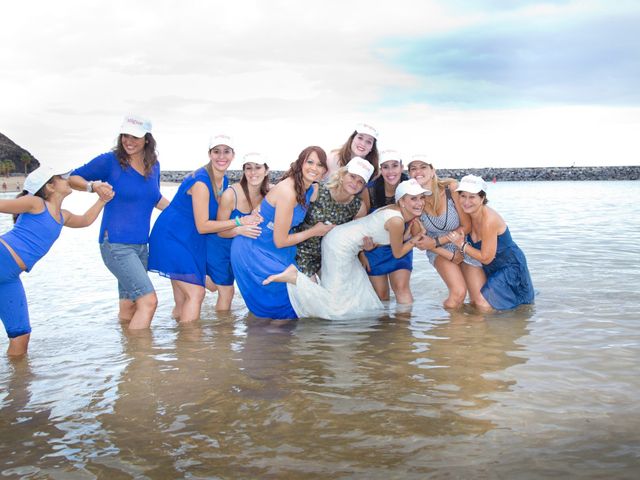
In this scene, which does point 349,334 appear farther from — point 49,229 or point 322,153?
point 49,229

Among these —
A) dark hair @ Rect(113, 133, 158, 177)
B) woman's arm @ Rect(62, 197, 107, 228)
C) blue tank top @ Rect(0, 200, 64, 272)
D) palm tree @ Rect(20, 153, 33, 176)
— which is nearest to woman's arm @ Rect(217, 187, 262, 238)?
dark hair @ Rect(113, 133, 158, 177)

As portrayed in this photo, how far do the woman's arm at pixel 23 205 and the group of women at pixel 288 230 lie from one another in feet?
0.41

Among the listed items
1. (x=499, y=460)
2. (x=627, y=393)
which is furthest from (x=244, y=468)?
(x=627, y=393)

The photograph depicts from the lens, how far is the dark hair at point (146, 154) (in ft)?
18.7

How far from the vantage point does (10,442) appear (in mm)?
3660

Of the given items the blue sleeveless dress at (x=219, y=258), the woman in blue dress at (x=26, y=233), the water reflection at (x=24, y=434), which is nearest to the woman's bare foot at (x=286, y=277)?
the blue sleeveless dress at (x=219, y=258)

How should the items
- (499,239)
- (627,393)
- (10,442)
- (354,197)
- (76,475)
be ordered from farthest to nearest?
(499,239) → (354,197) → (627,393) → (10,442) → (76,475)

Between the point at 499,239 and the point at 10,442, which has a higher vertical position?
the point at 499,239

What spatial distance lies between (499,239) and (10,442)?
522 cm

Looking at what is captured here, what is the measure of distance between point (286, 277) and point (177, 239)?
118cm

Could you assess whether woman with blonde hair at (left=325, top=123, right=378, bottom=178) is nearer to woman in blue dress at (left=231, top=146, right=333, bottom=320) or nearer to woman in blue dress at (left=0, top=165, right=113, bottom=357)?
woman in blue dress at (left=231, top=146, right=333, bottom=320)

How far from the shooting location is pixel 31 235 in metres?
5.11

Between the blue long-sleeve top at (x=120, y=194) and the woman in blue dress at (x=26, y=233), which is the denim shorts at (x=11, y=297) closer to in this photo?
the woman in blue dress at (x=26, y=233)

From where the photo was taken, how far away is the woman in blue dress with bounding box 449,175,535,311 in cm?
653
